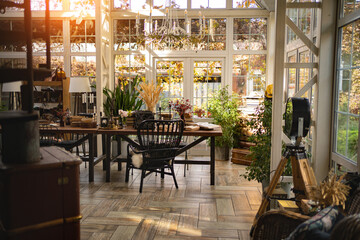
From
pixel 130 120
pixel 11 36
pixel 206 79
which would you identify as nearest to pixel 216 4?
pixel 206 79

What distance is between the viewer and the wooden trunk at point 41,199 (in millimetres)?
1706

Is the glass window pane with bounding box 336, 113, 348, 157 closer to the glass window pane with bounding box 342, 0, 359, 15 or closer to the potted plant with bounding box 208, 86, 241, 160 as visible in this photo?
the glass window pane with bounding box 342, 0, 359, 15

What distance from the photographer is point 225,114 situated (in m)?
6.34

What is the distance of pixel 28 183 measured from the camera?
5.71 ft

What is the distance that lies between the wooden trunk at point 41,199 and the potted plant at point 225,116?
15.3ft

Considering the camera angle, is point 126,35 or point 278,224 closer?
point 278,224

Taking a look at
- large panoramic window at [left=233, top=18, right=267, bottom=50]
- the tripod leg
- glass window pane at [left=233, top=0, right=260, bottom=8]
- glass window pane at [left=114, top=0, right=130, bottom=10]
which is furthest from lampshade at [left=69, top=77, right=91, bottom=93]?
the tripod leg

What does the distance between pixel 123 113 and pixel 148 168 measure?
100 cm

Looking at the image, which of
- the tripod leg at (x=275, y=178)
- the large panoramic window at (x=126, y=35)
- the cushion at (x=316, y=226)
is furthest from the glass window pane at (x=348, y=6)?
the large panoramic window at (x=126, y=35)

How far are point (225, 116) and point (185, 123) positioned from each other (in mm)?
1447

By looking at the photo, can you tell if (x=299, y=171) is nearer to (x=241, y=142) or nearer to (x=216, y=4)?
(x=241, y=142)

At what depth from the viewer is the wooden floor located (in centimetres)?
325

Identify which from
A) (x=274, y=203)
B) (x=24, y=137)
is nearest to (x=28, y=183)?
(x=24, y=137)

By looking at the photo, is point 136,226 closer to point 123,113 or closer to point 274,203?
point 274,203
